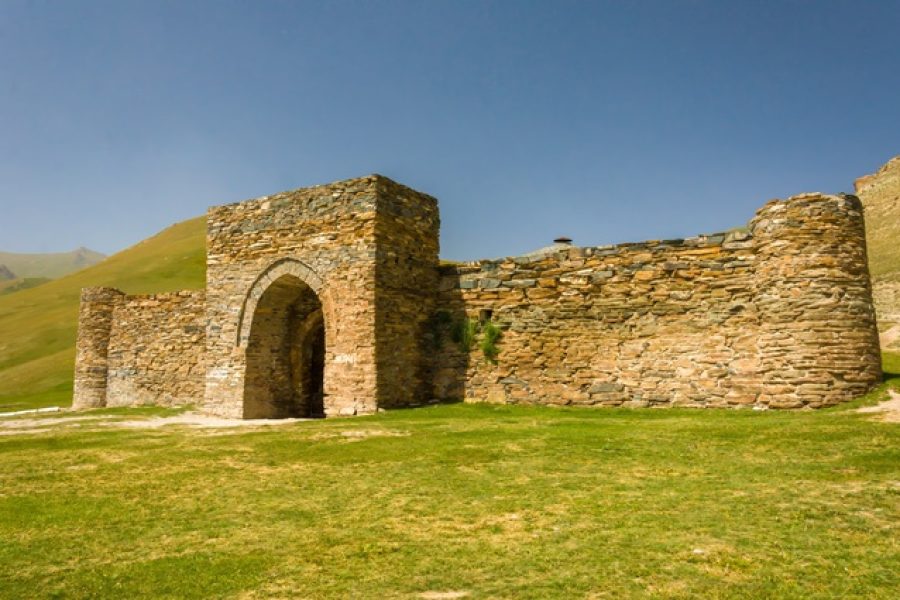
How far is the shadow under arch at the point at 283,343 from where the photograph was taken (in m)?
15.0

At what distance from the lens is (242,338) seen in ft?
50.3

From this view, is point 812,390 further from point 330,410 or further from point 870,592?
point 330,410

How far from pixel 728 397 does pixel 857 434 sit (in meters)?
3.98

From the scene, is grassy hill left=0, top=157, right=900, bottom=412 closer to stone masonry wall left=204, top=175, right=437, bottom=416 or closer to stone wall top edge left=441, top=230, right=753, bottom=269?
stone masonry wall left=204, top=175, right=437, bottom=416

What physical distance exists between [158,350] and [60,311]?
4065cm

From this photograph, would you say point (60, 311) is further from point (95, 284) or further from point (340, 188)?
point (340, 188)

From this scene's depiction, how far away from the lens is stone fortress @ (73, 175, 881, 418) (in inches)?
418

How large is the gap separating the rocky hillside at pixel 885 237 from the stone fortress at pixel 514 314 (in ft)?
70.7

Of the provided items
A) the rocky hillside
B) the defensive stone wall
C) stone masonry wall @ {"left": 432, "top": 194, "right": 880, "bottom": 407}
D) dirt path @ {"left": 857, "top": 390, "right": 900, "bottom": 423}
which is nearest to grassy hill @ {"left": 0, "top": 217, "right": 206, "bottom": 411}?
the defensive stone wall

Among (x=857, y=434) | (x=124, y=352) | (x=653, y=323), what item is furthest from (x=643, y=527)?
(x=124, y=352)

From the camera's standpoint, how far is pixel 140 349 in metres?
19.0

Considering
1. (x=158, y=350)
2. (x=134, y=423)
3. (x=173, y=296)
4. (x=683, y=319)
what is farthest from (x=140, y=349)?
(x=683, y=319)

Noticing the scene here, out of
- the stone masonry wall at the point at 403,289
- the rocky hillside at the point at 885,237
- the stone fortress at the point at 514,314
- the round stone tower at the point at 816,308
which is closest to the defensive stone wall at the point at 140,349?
the stone fortress at the point at 514,314

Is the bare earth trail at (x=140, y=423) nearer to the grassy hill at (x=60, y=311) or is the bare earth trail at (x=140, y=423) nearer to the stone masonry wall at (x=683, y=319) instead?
the stone masonry wall at (x=683, y=319)
